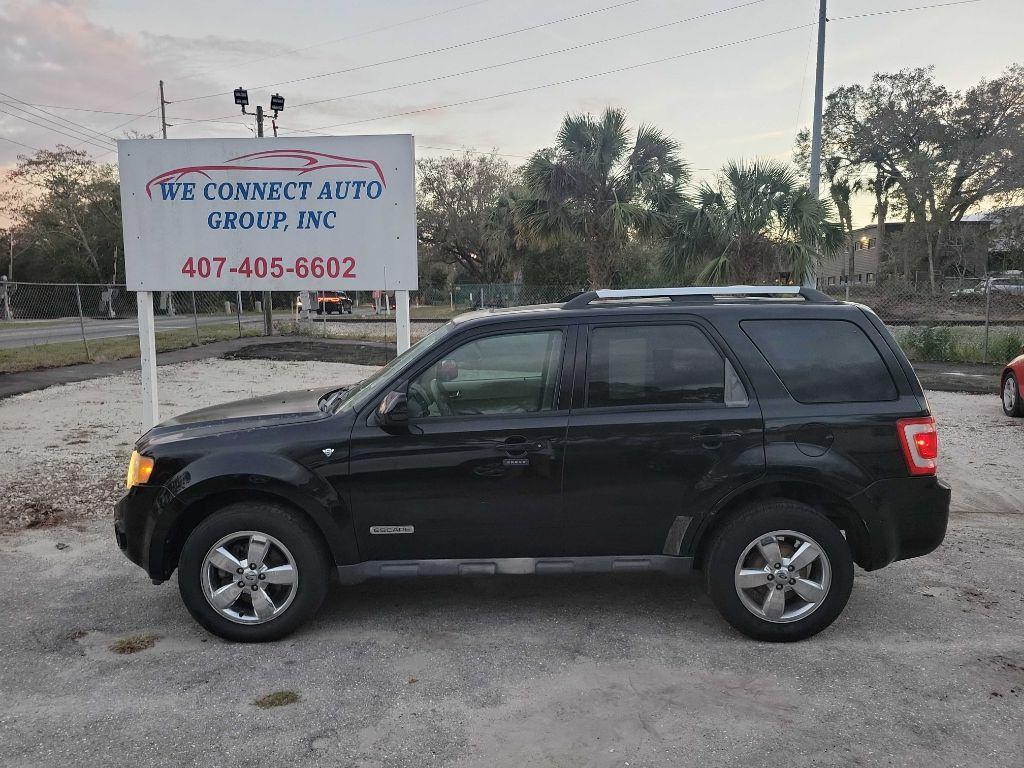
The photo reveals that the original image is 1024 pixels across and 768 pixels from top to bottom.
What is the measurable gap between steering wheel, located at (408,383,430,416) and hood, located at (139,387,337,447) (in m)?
0.48

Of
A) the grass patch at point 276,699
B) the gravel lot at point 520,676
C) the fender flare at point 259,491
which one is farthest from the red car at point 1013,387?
the grass patch at point 276,699

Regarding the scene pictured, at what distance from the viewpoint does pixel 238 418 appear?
13.6ft

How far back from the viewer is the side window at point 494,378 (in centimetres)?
398

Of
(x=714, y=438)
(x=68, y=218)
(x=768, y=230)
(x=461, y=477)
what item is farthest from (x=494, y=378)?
(x=68, y=218)

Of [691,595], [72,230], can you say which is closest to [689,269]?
[691,595]

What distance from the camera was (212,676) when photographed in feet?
11.8

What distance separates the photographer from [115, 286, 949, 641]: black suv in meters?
3.85

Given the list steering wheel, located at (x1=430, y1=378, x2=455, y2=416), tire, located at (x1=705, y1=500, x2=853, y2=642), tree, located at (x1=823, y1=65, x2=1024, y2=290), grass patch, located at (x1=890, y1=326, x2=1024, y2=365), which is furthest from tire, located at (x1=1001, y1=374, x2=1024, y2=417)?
tree, located at (x1=823, y1=65, x2=1024, y2=290)

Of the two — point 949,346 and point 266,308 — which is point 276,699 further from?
point 266,308

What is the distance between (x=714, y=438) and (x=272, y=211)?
16.4ft

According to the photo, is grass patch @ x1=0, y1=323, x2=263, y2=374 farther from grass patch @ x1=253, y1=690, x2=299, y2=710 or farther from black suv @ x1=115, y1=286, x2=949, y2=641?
grass patch @ x1=253, y1=690, x2=299, y2=710

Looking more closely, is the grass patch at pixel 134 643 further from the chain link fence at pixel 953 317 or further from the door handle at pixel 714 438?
the chain link fence at pixel 953 317

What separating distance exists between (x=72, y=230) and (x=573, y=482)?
203ft

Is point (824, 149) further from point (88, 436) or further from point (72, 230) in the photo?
point (72, 230)
